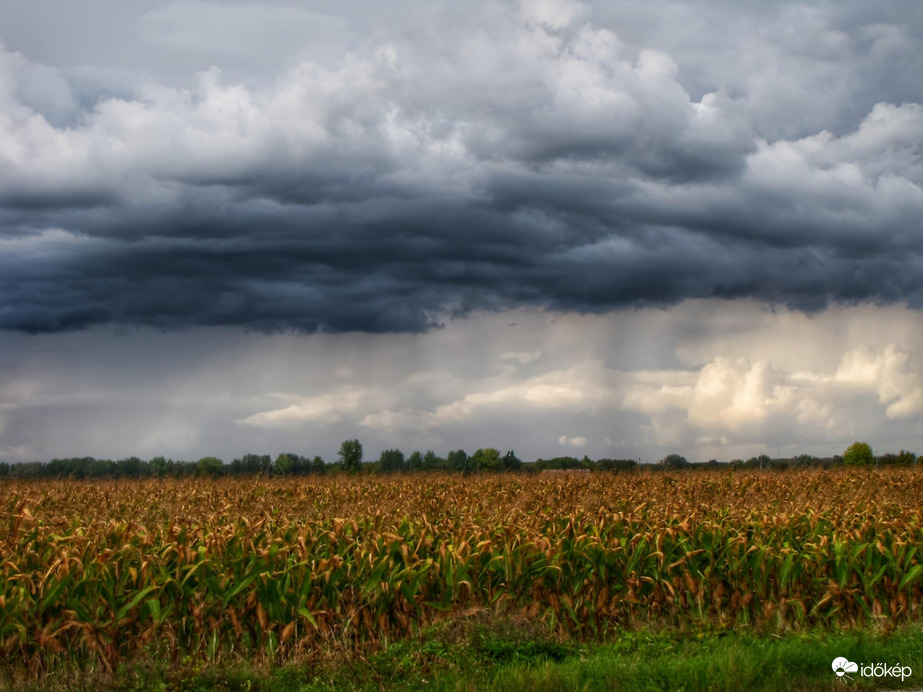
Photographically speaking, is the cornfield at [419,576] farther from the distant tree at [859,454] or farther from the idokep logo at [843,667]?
the distant tree at [859,454]

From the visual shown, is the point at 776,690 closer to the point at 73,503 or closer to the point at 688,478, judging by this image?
the point at 73,503

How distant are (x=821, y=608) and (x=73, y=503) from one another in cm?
1717

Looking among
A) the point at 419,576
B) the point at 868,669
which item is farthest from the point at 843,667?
the point at 419,576

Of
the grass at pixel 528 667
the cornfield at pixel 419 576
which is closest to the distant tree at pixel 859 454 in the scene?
the cornfield at pixel 419 576

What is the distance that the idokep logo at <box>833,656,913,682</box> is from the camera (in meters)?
7.66

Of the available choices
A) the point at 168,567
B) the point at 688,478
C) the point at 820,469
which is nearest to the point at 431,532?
the point at 168,567

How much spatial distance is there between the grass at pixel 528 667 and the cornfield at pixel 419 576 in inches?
30.7

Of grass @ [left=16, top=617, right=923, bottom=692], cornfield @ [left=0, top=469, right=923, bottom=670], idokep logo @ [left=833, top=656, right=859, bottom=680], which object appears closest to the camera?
grass @ [left=16, top=617, right=923, bottom=692]

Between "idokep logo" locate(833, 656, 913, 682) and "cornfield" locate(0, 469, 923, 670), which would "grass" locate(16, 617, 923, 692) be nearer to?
"idokep logo" locate(833, 656, 913, 682)

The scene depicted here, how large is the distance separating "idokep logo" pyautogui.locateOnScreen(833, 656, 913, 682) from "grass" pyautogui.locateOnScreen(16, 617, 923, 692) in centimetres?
7

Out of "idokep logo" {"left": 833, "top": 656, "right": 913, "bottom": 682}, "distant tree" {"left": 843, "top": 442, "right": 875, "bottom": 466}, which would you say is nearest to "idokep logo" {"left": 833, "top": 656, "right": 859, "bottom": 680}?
"idokep logo" {"left": 833, "top": 656, "right": 913, "bottom": 682}

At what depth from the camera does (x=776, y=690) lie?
724 cm

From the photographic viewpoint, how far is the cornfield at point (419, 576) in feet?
29.6

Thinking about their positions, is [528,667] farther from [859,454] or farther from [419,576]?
[859,454]
